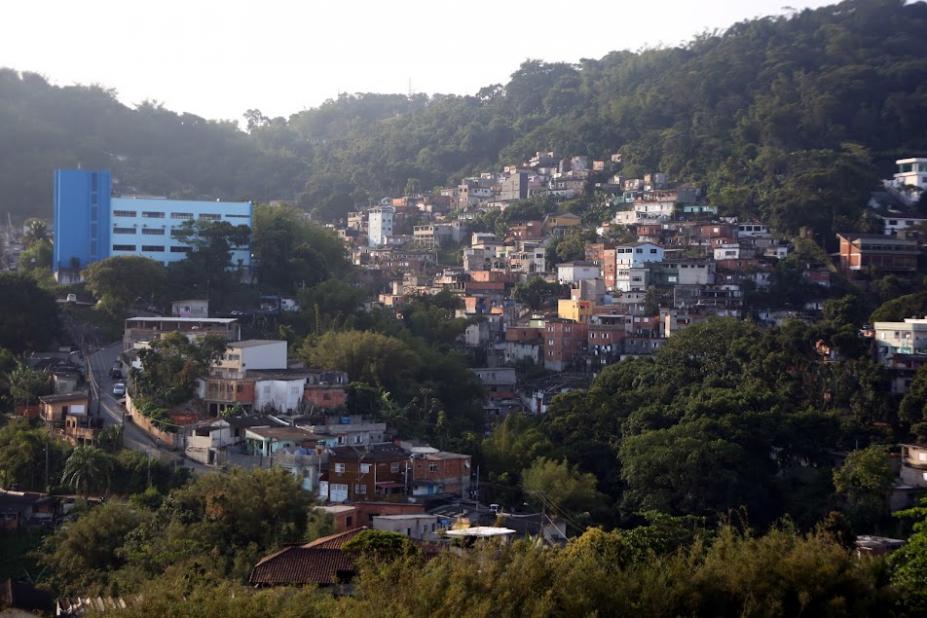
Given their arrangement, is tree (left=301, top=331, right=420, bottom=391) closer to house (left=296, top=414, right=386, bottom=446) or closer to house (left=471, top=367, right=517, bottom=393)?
house (left=296, top=414, right=386, bottom=446)

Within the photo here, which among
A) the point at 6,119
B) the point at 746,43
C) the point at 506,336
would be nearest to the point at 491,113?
the point at 746,43

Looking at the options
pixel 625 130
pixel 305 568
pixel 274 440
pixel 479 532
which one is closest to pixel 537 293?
pixel 274 440

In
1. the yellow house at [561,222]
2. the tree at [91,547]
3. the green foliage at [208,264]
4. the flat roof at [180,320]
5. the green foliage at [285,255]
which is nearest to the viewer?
the tree at [91,547]

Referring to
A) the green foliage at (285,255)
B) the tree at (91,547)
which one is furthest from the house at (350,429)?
the green foliage at (285,255)

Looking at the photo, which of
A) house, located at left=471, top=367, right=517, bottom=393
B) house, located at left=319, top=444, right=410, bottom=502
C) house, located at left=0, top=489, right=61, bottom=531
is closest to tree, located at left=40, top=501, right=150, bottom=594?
house, located at left=0, top=489, right=61, bottom=531

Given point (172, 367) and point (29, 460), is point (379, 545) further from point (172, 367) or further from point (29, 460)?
point (172, 367)

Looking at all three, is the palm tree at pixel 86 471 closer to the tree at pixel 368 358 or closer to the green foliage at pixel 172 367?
the green foliage at pixel 172 367
